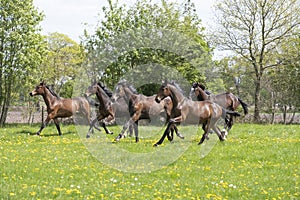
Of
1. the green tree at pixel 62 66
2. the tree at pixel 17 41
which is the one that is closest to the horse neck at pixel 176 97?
the tree at pixel 17 41

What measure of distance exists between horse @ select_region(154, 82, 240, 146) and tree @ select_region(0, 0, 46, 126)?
19092 mm

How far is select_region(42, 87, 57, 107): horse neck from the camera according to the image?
1931 centimetres

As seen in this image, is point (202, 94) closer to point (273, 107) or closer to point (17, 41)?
point (17, 41)

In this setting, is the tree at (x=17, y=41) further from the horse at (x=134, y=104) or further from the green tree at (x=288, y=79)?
the green tree at (x=288, y=79)

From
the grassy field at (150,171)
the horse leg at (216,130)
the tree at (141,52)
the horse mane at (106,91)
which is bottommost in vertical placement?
the grassy field at (150,171)

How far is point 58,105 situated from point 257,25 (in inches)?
935

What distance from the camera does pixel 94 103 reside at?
65.0 feet

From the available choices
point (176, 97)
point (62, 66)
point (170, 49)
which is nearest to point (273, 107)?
point (170, 49)

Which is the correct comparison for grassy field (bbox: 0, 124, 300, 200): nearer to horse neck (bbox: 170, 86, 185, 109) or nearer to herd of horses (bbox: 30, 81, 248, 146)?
herd of horses (bbox: 30, 81, 248, 146)

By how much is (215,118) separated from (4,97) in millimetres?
22791

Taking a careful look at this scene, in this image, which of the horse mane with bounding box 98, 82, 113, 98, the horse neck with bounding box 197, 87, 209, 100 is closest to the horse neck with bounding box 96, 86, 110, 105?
the horse mane with bounding box 98, 82, 113, 98

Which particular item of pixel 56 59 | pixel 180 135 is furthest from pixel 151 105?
pixel 56 59

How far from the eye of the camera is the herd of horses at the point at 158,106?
46.7 feet

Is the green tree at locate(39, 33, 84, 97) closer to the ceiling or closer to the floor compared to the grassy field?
closer to the ceiling
